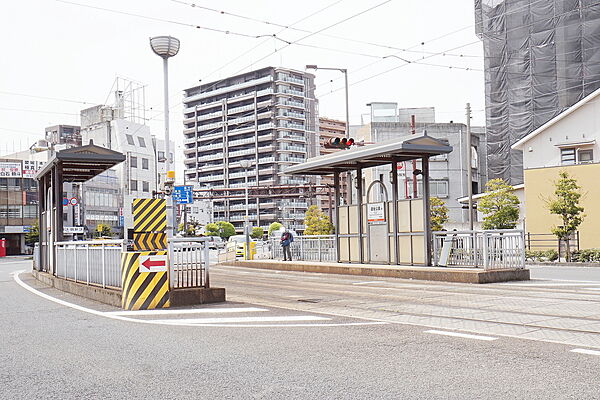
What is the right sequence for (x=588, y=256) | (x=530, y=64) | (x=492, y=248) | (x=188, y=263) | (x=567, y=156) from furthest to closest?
(x=530, y=64) → (x=567, y=156) → (x=588, y=256) → (x=492, y=248) → (x=188, y=263)

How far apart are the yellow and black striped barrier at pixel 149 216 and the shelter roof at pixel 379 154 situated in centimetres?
870

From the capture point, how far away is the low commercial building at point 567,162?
33656 millimetres

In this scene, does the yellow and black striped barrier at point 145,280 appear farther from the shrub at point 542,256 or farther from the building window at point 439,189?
the building window at point 439,189

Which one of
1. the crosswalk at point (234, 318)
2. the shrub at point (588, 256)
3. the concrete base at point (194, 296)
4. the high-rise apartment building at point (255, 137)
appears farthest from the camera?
the high-rise apartment building at point (255, 137)

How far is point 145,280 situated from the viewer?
12289mm

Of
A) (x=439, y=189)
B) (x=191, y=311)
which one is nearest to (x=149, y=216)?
(x=191, y=311)

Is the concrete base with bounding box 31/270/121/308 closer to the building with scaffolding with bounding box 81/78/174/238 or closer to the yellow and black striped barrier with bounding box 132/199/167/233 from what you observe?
the yellow and black striped barrier with bounding box 132/199/167/233

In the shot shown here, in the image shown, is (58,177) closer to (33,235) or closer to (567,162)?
(567,162)

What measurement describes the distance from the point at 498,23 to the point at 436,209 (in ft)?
47.2

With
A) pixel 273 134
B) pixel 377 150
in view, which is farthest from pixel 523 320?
pixel 273 134

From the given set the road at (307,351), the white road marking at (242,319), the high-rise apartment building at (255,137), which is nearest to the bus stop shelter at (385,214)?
the road at (307,351)

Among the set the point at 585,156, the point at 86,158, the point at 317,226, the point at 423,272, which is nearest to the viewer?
the point at 86,158

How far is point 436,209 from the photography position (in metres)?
45.3

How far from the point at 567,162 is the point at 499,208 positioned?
5.10 metres
